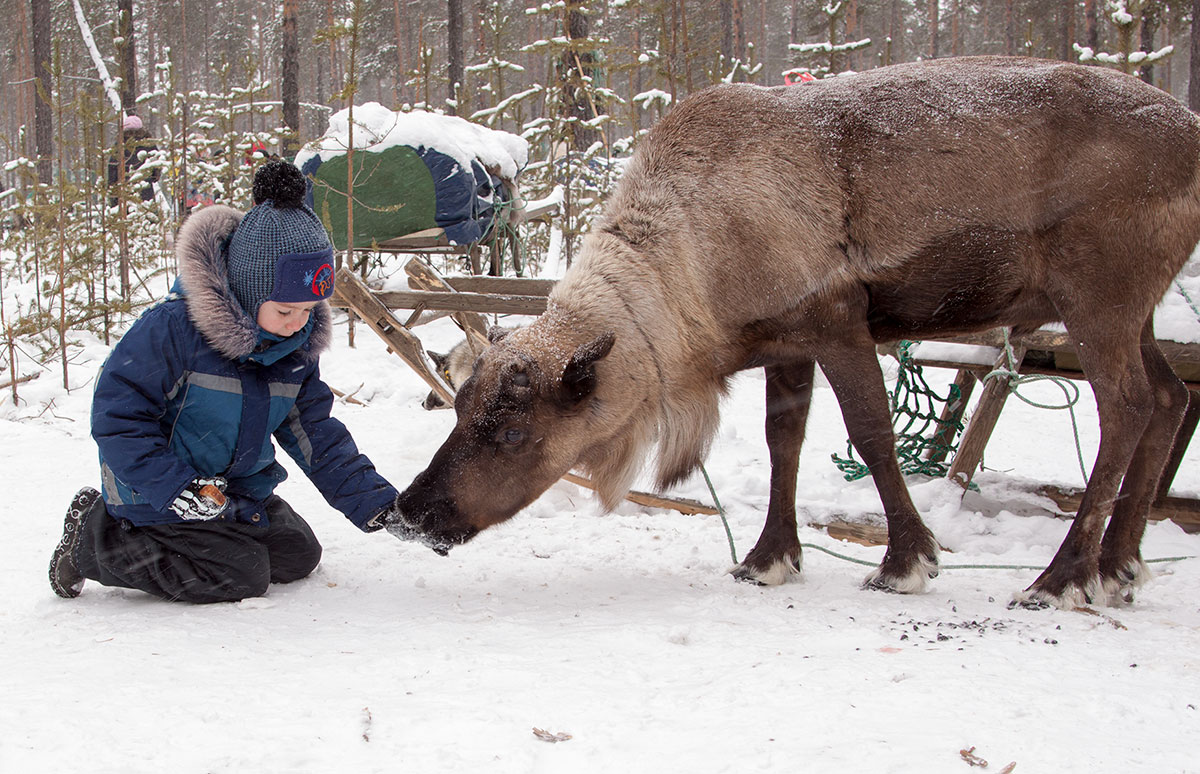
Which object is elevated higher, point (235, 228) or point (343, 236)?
point (235, 228)

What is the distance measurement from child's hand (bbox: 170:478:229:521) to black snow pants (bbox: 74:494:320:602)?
0.46ft

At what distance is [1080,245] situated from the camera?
3.24 metres

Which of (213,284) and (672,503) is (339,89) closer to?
(672,503)

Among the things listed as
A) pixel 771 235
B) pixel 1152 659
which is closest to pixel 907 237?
pixel 771 235

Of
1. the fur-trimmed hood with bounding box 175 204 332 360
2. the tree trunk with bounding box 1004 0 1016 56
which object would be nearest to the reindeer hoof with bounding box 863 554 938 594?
the fur-trimmed hood with bounding box 175 204 332 360

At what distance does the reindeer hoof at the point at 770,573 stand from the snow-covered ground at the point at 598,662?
0.32 feet

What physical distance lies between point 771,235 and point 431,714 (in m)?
2.04

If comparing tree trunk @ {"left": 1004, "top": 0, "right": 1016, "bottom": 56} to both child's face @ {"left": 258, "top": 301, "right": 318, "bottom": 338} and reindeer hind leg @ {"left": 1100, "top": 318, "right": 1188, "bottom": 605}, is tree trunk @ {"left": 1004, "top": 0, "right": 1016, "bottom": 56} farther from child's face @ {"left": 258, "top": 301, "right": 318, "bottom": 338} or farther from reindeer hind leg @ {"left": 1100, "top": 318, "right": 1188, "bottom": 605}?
child's face @ {"left": 258, "top": 301, "right": 318, "bottom": 338}

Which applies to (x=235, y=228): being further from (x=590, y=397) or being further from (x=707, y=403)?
(x=707, y=403)

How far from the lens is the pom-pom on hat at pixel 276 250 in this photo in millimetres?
3010

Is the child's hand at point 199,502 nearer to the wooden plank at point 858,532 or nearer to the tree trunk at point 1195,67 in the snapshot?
the wooden plank at point 858,532

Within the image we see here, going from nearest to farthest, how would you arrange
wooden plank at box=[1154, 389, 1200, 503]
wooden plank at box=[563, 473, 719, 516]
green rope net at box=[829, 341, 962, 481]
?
wooden plank at box=[1154, 389, 1200, 503]
wooden plank at box=[563, 473, 719, 516]
green rope net at box=[829, 341, 962, 481]

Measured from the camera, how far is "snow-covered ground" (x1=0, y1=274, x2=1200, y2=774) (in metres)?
1.88

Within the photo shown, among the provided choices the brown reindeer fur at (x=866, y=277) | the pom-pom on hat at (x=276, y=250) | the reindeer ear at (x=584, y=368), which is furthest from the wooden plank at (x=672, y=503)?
the pom-pom on hat at (x=276, y=250)
